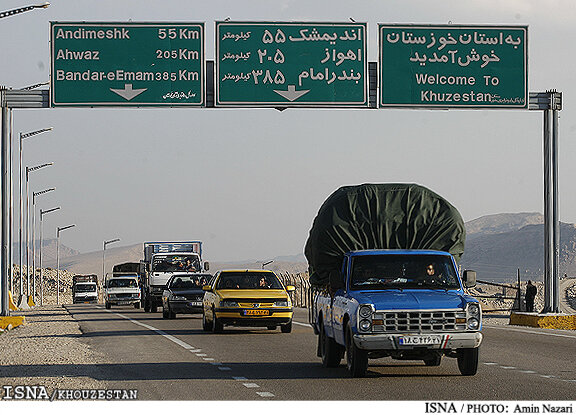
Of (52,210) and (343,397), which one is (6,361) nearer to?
(343,397)

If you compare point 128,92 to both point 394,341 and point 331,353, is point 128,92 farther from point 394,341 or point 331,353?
point 394,341

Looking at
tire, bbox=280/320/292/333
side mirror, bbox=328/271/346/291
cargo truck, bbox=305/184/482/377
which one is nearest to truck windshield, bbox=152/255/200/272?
tire, bbox=280/320/292/333

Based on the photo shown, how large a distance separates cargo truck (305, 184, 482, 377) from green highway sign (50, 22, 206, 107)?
39.6 feet

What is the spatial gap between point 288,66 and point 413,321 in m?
16.4

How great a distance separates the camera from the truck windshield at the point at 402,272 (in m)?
16.8

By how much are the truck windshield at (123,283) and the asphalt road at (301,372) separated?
1444 inches

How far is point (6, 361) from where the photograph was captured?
2006 centimetres

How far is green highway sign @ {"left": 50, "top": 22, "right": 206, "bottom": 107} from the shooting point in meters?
30.7

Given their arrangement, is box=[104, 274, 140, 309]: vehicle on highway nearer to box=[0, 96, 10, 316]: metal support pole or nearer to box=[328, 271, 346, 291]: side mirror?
box=[0, 96, 10, 316]: metal support pole

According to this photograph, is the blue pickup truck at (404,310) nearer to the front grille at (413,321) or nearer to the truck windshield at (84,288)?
the front grille at (413,321)

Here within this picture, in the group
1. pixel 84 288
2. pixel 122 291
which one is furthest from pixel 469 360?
pixel 84 288

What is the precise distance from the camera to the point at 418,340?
51.2ft
